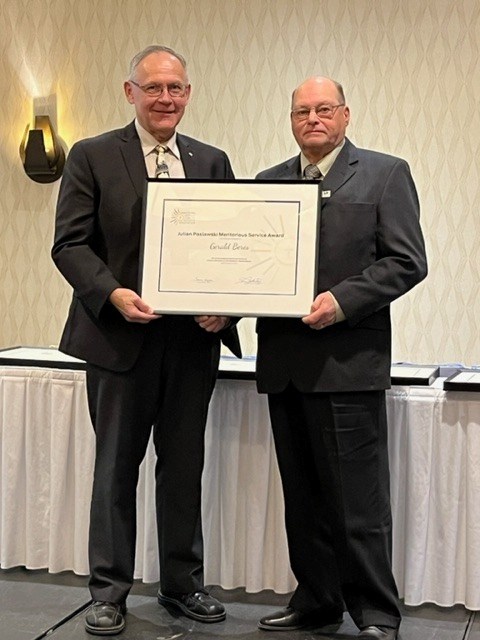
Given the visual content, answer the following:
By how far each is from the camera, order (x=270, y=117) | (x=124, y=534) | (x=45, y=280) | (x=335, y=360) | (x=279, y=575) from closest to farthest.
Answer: (x=335, y=360) < (x=124, y=534) < (x=279, y=575) < (x=270, y=117) < (x=45, y=280)

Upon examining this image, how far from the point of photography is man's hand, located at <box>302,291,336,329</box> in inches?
99.0

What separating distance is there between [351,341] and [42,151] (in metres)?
2.97

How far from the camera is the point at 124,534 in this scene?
111 inches

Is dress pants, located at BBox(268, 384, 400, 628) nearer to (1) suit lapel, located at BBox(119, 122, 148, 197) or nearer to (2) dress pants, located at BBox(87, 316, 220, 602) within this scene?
(2) dress pants, located at BBox(87, 316, 220, 602)

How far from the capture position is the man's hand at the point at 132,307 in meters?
2.62

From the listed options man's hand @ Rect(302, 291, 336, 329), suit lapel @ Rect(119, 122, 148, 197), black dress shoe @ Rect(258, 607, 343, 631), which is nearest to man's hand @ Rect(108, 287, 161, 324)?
suit lapel @ Rect(119, 122, 148, 197)

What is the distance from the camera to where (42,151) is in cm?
511

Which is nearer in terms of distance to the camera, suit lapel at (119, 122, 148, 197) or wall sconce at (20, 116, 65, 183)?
suit lapel at (119, 122, 148, 197)

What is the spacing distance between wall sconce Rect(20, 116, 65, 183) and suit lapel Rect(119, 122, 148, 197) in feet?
7.87

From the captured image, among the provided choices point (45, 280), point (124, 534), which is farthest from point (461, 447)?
point (45, 280)

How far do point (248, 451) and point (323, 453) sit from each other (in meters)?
0.50

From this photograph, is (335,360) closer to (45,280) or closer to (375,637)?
(375,637)
